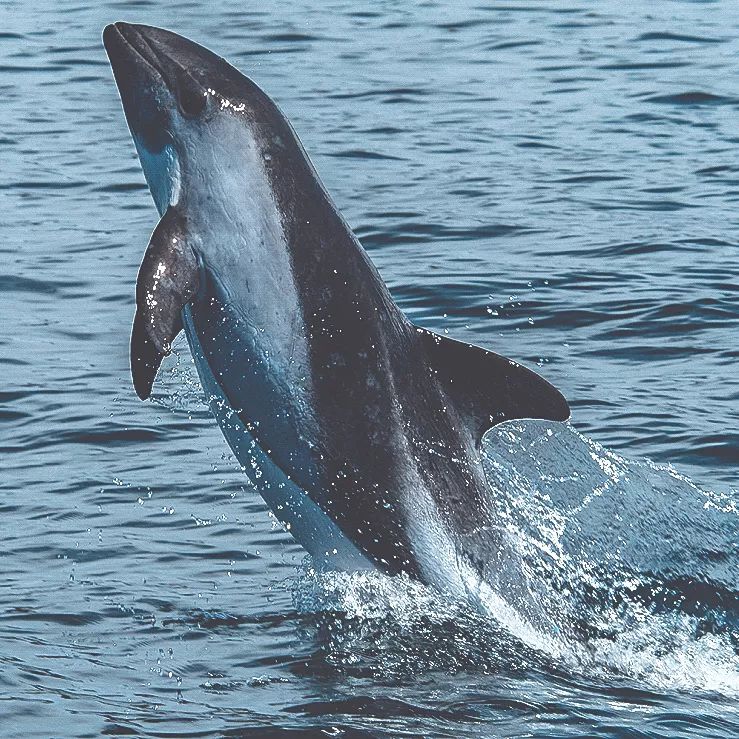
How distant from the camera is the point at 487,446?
11.5m

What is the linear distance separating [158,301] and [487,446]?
3633mm

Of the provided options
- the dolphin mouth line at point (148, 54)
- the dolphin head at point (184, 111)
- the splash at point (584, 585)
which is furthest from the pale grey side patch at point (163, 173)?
the splash at point (584, 585)

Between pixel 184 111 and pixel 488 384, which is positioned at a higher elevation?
pixel 184 111

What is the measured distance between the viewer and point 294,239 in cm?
888

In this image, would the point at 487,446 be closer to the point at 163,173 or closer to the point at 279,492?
the point at 279,492

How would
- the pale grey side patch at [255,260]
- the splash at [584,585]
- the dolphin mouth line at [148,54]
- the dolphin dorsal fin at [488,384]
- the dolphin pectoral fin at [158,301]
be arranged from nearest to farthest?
the dolphin pectoral fin at [158,301], the pale grey side patch at [255,260], the dolphin dorsal fin at [488,384], the splash at [584,585], the dolphin mouth line at [148,54]

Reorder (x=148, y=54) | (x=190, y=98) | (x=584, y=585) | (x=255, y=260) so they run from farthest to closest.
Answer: (x=584, y=585), (x=148, y=54), (x=190, y=98), (x=255, y=260)

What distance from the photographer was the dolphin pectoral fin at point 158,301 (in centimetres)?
848

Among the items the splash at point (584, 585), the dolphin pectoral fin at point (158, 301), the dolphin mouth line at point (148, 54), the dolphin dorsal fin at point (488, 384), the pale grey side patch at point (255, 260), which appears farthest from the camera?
the dolphin mouth line at point (148, 54)

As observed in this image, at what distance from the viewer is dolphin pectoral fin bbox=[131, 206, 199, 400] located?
848 centimetres

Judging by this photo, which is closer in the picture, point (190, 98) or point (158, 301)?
point (158, 301)

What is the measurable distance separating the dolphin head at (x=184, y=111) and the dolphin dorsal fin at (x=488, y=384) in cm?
135

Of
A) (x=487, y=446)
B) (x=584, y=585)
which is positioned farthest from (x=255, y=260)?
(x=487, y=446)

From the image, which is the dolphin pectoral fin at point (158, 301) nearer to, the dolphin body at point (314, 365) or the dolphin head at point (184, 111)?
the dolphin body at point (314, 365)
